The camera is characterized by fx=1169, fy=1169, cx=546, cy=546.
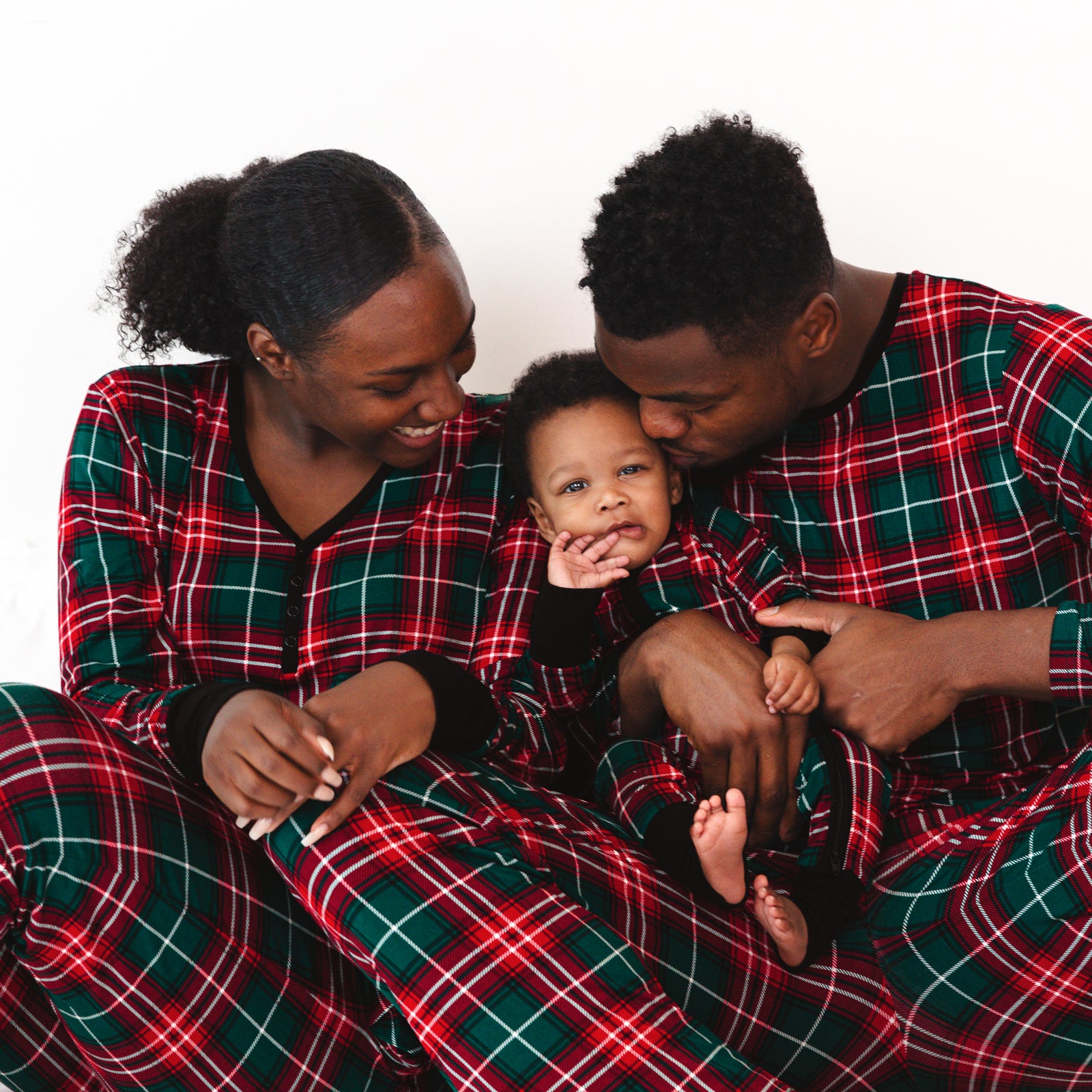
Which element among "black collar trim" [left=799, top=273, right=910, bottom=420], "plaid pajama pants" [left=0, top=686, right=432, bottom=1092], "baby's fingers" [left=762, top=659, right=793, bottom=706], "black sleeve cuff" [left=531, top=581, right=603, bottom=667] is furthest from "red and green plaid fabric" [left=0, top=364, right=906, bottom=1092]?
"black collar trim" [left=799, top=273, right=910, bottom=420]

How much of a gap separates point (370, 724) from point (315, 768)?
8cm

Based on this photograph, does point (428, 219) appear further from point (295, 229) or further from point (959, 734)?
point (959, 734)

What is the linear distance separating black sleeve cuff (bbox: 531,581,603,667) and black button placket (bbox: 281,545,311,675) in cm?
30

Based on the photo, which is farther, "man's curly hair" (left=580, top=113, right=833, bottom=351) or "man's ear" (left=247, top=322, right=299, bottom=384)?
"man's ear" (left=247, top=322, right=299, bottom=384)

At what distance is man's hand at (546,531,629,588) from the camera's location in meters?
1.47

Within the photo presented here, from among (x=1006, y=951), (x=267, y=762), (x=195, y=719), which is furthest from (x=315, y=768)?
(x=1006, y=951)

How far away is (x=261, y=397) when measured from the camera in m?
1.58

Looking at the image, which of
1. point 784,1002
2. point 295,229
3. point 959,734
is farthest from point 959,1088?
point 295,229

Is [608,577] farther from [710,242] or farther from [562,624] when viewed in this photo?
[710,242]

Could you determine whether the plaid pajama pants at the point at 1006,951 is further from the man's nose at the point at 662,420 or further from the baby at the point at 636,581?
the man's nose at the point at 662,420

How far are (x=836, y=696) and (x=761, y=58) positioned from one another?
105 centimetres

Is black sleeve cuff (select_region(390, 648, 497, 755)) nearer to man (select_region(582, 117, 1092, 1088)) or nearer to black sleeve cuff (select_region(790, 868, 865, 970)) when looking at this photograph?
man (select_region(582, 117, 1092, 1088))

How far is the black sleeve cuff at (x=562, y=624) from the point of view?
1467mm

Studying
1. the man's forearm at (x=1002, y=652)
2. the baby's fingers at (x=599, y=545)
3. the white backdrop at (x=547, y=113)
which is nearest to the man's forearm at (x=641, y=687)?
the baby's fingers at (x=599, y=545)
